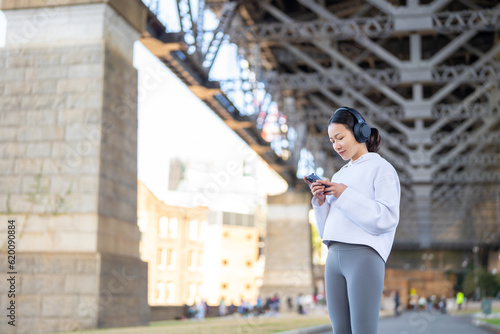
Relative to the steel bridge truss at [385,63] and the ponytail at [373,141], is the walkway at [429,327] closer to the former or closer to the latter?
A: the steel bridge truss at [385,63]

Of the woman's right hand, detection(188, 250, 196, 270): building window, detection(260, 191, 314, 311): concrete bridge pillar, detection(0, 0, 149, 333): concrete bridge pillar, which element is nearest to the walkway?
detection(0, 0, 149, 333): concrete bridge pillar

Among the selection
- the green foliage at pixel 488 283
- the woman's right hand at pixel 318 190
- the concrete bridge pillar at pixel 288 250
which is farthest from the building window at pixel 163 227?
the woman's right hand at pixel 318 190

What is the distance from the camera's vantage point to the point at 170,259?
84.1 metres

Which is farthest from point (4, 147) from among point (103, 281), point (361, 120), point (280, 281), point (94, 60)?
point (280, 281)

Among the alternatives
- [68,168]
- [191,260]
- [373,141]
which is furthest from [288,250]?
[373,141]

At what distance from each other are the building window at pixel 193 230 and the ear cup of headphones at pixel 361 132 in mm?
86734

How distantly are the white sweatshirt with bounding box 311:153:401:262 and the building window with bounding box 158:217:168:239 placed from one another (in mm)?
80905

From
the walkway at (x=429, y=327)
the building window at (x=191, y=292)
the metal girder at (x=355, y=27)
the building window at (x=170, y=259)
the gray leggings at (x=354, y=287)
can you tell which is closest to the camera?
the gray leggings at (x=354, y=287)

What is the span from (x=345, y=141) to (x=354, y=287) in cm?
Result: 79

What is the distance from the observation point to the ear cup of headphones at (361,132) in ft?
11.4

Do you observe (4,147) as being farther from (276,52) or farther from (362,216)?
(276,52)

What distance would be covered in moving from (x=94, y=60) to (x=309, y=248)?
119ft

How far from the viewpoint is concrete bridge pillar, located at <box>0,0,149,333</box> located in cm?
1253

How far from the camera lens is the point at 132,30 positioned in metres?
15.6
